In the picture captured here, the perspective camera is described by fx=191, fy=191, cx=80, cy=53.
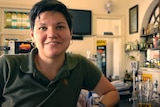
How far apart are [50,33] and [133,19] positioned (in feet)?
14.9

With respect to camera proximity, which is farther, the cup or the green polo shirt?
the cup

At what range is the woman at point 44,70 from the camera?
922 millimetres

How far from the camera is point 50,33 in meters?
0.92

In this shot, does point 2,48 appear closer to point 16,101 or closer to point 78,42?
point 78,42

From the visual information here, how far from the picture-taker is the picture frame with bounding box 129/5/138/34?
4922 millimetres

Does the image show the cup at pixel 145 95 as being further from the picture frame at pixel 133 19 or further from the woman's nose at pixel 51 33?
the picture frame at pixel 133 19

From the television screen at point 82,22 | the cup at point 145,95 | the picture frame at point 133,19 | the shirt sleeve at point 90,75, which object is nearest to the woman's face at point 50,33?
the shirt sleeve at point 90,75

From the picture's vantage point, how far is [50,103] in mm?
927

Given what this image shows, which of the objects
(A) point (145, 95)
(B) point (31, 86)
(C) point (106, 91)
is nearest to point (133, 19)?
(A) point (145, 95)

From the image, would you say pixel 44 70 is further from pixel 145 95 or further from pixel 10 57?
pixel 145 95

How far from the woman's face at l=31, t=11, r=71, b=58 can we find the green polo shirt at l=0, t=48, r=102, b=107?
11cm

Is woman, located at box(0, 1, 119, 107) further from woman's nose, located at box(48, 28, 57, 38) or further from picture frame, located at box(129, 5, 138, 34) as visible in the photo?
picture frame, located at box(129, 5, 138, 34)

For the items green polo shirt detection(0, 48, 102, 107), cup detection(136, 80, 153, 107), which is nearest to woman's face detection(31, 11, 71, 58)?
green polo shirt detection(0, 48, 102, 107)

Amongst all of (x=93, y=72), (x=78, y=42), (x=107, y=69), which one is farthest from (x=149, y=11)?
(x=93, y=72)
